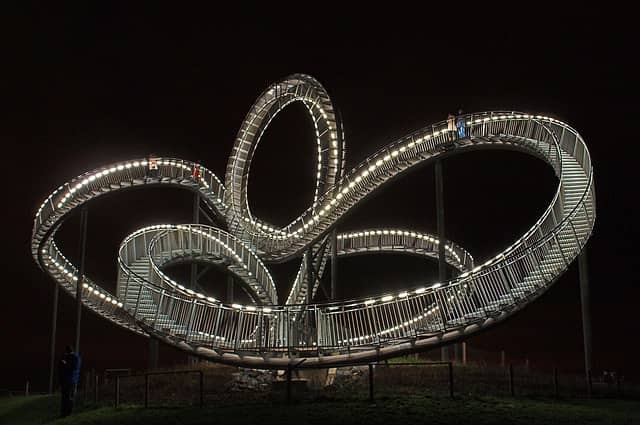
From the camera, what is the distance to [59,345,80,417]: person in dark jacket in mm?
20094

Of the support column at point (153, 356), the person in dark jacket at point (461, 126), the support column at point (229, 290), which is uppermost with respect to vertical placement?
the person in dark jacket at point (461, 126)

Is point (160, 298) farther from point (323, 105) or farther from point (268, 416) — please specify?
point (323, 105)

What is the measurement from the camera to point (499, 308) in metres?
19.8

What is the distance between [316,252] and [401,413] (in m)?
19.1

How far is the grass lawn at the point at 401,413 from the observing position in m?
15.8

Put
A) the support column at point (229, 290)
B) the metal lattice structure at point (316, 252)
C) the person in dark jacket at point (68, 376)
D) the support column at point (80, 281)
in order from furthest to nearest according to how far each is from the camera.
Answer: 1. the support column at point (229, 290)
2. the support column at point (80, 281)
3. the metal lattice structure at point (316, 252)
4. the person in dark jacket at point (68, 376)

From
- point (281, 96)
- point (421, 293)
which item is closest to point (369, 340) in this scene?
point (421, 293)

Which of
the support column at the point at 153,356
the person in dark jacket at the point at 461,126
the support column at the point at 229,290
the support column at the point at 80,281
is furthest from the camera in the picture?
the support column at the point at 229,290

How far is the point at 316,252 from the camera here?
35.3 m

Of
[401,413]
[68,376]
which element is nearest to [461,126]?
[401,413]

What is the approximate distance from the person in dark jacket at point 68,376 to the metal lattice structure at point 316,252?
2.69 metres

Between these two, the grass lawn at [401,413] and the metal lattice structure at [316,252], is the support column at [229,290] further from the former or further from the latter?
the grass lawn at [401,413]

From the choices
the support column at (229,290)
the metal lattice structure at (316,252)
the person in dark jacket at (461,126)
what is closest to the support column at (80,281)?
the metal lattice structure at (316,252)

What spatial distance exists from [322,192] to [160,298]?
36.2 ft
